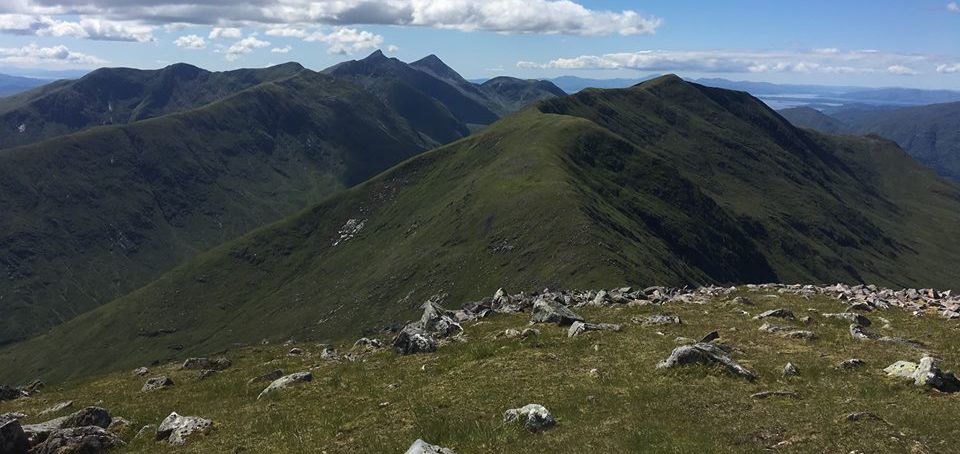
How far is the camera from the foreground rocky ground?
67.8 feet

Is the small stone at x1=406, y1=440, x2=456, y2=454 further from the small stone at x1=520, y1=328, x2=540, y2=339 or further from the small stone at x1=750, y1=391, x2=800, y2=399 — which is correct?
the small stone at x1=520, y1=328, x2=540, y2=339

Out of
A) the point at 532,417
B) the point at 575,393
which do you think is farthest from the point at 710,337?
the point at 532,417

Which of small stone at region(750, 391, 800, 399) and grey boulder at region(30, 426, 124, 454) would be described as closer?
grey boulder at region(30, 426, 124, 454)

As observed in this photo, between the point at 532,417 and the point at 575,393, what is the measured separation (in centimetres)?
425

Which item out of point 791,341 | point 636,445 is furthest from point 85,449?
point 791,341

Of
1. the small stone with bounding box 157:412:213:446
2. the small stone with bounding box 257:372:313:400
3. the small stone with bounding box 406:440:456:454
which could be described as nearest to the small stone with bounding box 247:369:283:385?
the small stone with bounding box 257:372:313:400

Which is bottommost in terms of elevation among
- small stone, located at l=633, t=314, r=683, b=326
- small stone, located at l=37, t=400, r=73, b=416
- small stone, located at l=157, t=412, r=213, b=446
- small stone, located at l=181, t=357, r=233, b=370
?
small stone, located at l=181, t=357, r=233, b=370

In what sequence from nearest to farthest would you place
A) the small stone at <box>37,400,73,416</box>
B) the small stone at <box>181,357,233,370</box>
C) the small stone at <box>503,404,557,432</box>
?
the small stone at <box>503,404,557,432</box>, the small stone at <box>37,400,73,416</box>, the small stone at <box>181,357,233,370</box>

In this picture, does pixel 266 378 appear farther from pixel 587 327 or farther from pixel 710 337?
pixel 710 337

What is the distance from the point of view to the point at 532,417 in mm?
21812

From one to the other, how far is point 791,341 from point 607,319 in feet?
39.8

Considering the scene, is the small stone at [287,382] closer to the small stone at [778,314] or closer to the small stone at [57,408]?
the small stone at [57,408]

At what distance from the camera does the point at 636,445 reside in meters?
19.7

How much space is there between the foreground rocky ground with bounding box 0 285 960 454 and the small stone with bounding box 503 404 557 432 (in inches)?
2.2
